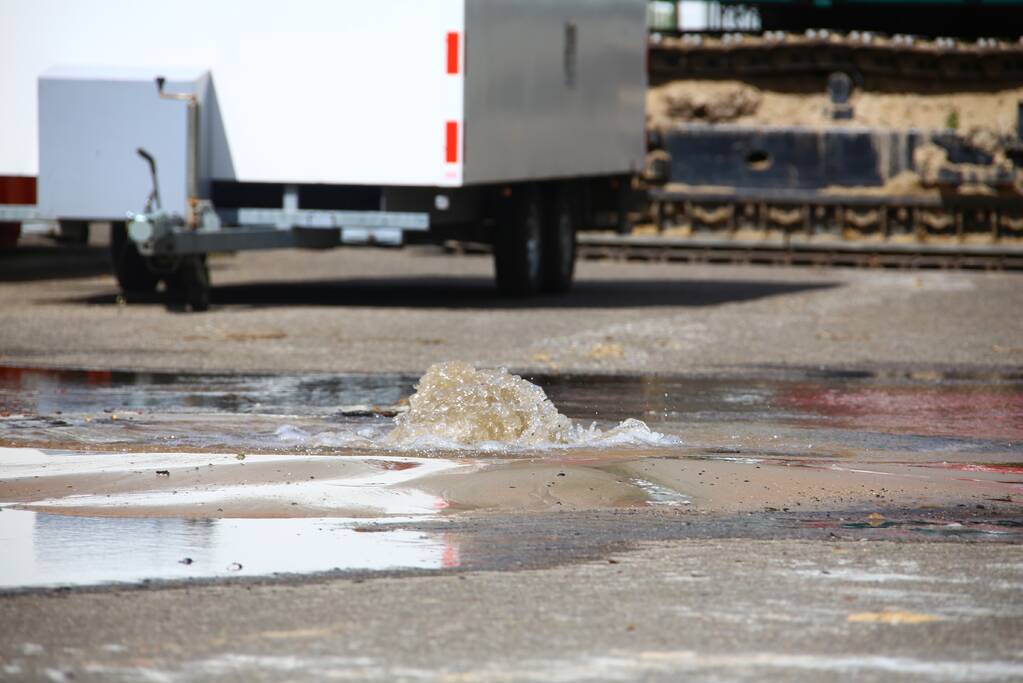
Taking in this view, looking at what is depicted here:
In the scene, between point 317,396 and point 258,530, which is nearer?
point 258,530

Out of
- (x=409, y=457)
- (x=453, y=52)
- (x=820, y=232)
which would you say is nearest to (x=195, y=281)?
(x=453, y=52)

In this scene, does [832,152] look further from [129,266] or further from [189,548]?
[189,548]

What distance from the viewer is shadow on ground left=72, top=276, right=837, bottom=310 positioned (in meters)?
17.2

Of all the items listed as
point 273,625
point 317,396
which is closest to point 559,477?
point 273,625

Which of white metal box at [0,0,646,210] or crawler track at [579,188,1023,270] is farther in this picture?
crawler track at [579,188,1023,270]

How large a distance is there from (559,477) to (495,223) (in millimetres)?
10843

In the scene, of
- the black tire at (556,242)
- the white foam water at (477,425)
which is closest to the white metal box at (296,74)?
the black tire at (556,242)

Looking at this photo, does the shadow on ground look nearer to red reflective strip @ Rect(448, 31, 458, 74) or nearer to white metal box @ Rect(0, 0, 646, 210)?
white metal box @ Rect(0, 0, 646, 210)

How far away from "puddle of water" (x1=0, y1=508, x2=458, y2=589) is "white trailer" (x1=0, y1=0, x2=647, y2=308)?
856 centimetres

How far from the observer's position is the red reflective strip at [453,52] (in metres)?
15.0

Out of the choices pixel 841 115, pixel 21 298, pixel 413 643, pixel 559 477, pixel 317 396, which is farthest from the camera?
pixel 841 115

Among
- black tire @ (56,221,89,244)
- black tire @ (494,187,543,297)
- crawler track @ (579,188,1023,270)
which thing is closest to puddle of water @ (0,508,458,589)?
black tire @ (56,221,89,244)

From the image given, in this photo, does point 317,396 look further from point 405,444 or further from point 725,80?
point 725,80

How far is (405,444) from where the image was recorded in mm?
7996
